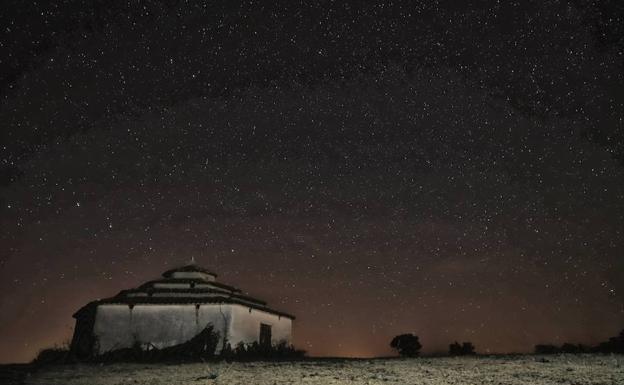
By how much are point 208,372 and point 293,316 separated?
19364mm

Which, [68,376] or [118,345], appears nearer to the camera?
[68,376]

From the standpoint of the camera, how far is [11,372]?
1367cm

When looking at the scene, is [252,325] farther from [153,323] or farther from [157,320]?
[153,323]

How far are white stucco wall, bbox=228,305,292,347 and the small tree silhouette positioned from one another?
727 centimetres

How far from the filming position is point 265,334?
2858cm

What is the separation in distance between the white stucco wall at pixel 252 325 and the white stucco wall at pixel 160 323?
5 cm

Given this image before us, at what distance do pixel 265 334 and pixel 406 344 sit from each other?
320 inches

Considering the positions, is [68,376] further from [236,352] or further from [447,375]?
[236,352]

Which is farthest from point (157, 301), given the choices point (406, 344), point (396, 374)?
point (396, 374)

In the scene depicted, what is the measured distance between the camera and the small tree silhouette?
25672 mm

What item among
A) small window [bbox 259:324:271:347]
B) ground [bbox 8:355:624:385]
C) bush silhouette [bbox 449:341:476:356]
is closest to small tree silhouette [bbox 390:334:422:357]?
bush silhouette [bbox 449:341:476:356]

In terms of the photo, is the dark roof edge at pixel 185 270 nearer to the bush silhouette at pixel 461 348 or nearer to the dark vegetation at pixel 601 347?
the bush silhouette at pixel 461 348

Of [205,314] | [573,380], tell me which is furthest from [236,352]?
[573,380]

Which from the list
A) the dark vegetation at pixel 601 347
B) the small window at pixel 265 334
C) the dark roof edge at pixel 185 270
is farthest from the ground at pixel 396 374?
the dark roof edge at pixel 185 270
